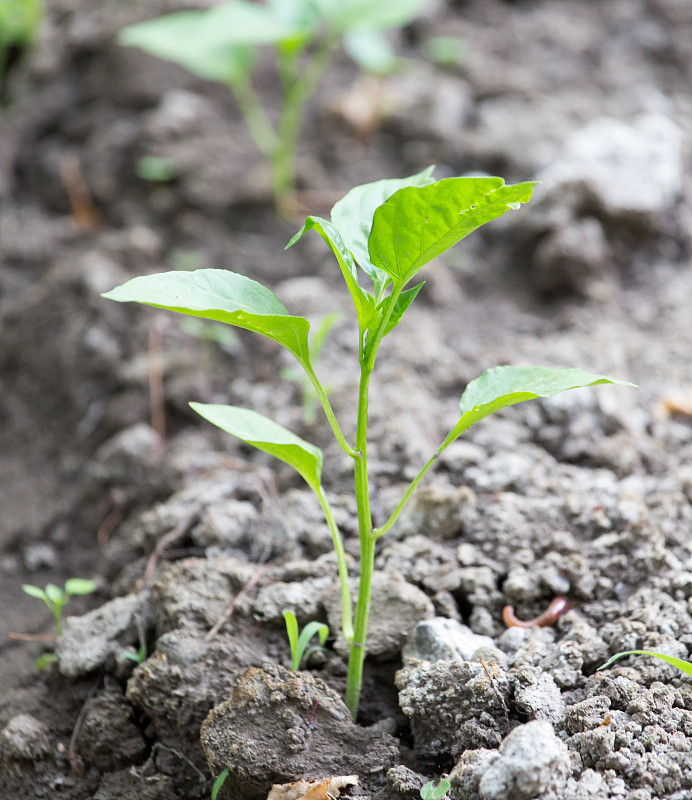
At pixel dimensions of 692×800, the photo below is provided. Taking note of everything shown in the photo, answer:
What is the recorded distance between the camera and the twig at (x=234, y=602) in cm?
118

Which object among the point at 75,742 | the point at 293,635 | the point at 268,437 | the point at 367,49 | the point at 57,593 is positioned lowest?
the point at 75,742

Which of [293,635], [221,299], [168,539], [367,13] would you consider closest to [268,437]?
[221,299]

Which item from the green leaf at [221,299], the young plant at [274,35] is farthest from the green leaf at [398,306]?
the young plant at [274,35]

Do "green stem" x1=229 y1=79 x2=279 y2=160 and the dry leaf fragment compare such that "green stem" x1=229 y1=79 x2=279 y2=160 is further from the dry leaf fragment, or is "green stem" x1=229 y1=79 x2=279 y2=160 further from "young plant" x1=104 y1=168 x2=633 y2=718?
the dry leaf fragment

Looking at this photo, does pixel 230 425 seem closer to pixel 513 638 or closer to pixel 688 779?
pixel 513 638

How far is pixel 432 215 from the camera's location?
0.82 m

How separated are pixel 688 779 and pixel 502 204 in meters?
0.72

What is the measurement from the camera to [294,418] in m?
1.69

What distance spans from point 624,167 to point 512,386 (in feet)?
4.53

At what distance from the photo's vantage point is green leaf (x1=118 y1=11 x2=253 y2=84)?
1953 mm

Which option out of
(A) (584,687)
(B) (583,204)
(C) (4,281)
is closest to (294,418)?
(A) (584,687)

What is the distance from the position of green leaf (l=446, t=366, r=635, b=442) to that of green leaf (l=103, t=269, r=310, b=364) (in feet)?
0.74

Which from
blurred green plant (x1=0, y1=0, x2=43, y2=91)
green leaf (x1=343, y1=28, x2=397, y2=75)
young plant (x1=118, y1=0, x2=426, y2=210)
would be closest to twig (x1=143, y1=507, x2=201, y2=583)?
young plant (x1=118, y1=0, x2=426, y2=210)

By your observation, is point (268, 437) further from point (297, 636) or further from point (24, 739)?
point (24, 739)
